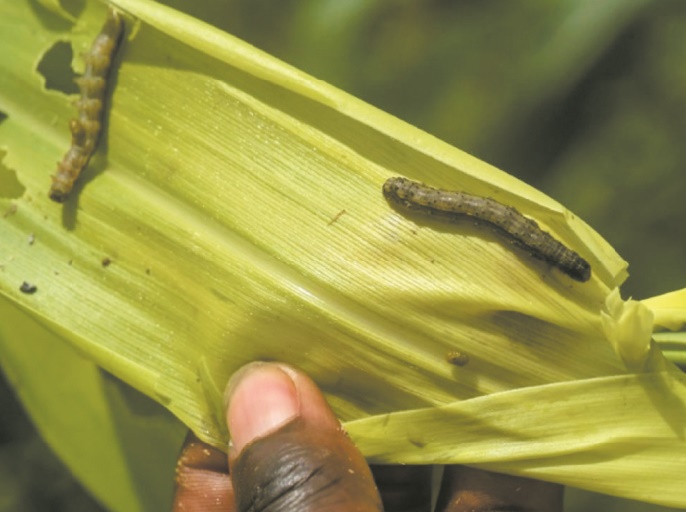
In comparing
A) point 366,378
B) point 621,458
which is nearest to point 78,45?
point 366,378

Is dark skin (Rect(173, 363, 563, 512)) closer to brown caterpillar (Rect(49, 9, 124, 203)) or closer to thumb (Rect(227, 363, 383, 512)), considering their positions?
thumb (Rect(227, 363, 383, 512))

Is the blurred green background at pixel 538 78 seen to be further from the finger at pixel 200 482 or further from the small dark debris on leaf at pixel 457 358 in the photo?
the finger at pixel 200 482

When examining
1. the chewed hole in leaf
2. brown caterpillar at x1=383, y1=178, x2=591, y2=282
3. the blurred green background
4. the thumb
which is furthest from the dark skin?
the blurred green background

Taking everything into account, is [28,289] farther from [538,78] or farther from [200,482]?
[538,78]

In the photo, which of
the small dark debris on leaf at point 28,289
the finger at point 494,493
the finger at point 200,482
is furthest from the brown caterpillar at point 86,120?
the finger at point 494,493

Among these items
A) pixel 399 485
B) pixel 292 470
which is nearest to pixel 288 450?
pixel 292 470

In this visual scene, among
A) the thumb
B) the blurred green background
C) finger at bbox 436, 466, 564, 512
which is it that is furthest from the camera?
the blurred green background
